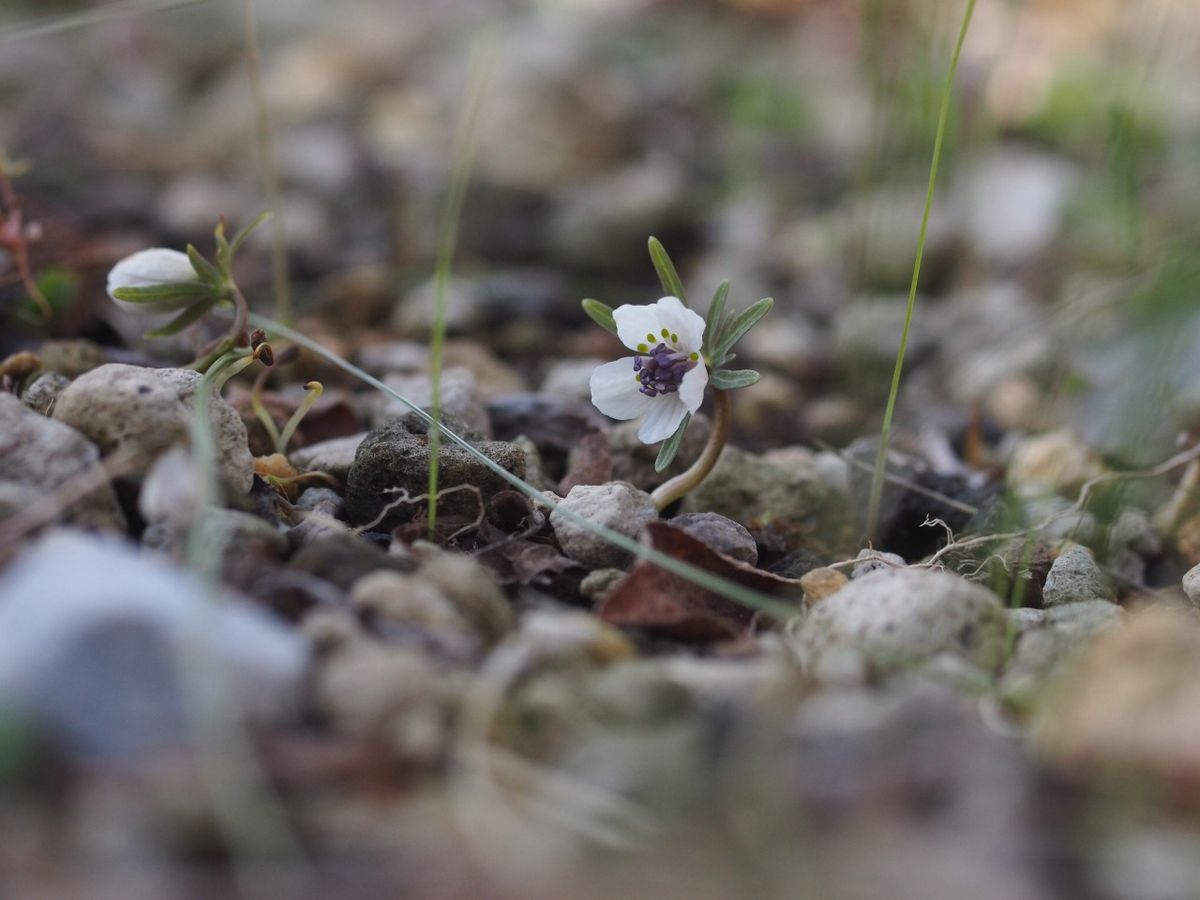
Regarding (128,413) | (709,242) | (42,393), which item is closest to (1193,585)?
(128,413)

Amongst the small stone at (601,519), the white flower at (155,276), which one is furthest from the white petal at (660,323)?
the white flower at (155,276)

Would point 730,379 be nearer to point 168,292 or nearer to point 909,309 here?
point 909,309

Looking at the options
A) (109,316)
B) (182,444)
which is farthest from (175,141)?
(182,444)

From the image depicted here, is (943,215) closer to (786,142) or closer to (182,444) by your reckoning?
(786,142)

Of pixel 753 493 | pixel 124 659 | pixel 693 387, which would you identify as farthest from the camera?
pixel 753 493

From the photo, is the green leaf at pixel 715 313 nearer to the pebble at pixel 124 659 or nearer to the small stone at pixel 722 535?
A: the small stone at pixel 722 535

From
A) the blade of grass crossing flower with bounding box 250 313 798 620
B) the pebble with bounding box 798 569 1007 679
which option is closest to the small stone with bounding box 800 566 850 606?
the blade of grass crossing flower with bounding box 250 313 798 620

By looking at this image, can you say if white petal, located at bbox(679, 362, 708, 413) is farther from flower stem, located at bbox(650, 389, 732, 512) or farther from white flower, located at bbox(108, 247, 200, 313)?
white flower, located at bbox(108, 247, 200, 313)
